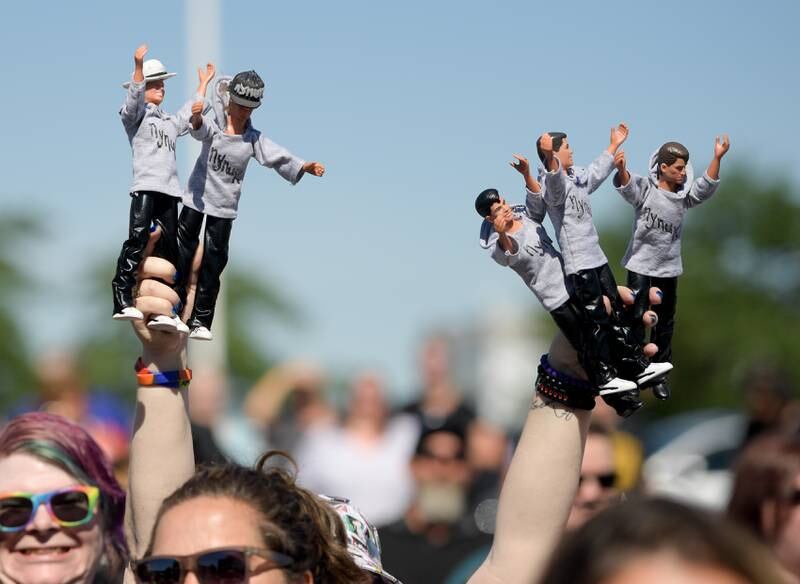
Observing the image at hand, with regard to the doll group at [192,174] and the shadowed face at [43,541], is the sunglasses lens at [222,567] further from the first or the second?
the shadowed face at [43,541]

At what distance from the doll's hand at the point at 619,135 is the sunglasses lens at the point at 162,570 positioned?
1.30 meters

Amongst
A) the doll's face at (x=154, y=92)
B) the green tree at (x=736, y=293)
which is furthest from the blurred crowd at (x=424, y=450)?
the green tree at (x=736, y=293)

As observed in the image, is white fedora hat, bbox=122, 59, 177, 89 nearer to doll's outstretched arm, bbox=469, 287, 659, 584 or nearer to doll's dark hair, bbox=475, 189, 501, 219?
doll's dark hair, bbox=475, 189, 501, 219

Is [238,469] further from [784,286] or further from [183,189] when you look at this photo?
[784,286]

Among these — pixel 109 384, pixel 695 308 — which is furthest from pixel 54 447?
pixel 109 384

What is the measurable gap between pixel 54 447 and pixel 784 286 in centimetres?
4994

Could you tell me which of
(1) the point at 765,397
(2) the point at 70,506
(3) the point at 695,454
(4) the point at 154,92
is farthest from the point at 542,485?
(3) the point at 695,454

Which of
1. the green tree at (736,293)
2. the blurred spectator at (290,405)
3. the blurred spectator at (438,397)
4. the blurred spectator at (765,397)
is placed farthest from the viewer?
the green tree at (736,293)

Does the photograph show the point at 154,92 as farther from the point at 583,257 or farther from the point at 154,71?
the point at 583,257

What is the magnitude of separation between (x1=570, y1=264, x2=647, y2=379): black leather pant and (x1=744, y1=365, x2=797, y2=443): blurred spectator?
6.18m

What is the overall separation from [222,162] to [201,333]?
38 cm

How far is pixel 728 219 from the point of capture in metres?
46.2

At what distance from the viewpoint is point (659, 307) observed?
303 cm

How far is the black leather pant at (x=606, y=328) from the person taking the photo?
2.96 meters
